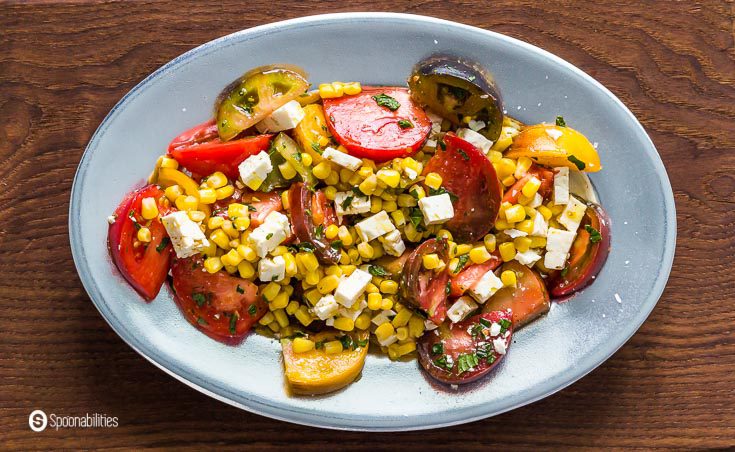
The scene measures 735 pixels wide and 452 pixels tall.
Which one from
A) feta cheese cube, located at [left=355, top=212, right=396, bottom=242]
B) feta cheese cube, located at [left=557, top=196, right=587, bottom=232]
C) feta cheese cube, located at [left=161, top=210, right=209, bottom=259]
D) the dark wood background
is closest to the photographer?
feta cheese cube, located at [left=161, top=210, right=209, bottom=259]

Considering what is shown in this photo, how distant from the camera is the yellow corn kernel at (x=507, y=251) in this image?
7.29 feet

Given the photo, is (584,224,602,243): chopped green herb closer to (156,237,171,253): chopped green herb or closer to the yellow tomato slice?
the yellow tomato slice

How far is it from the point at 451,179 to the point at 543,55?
56 cm

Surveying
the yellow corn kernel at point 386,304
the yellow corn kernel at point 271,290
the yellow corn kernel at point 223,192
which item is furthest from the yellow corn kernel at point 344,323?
the yellow corn kernel at point 223,192

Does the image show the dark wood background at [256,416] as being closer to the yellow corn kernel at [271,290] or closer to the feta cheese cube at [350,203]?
the yellow corn kernel at [271,290]

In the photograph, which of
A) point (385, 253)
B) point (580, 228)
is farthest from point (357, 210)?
point (580, 228)

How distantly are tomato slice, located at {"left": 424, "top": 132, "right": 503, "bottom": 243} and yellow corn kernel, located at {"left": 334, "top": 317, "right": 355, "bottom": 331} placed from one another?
0.45 meters

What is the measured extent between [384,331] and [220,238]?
1.93ft

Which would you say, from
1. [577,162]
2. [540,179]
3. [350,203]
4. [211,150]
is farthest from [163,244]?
[577,162]

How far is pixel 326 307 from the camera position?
2121 millimetres

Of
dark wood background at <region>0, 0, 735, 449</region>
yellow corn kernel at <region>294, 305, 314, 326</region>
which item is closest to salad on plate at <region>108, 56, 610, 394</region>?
yellow corn kernel at <region>294, 305, 314, 326</region>

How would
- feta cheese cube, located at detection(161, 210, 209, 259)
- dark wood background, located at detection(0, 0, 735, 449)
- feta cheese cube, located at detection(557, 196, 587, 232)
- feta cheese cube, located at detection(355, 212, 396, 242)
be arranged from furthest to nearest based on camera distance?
dark wood background, located at detection(0, 0, 735, 449)
feta cheese cube, located at detection(557, 196, 587, 232)
feta cheese cube, located at detection(355, 212, 396, 242)
feta cheese cube, located at detection(161, 210, 209, 259)

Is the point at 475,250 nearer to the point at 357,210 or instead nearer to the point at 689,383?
the point at 357,210

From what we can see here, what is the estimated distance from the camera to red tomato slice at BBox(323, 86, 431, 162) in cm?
216
